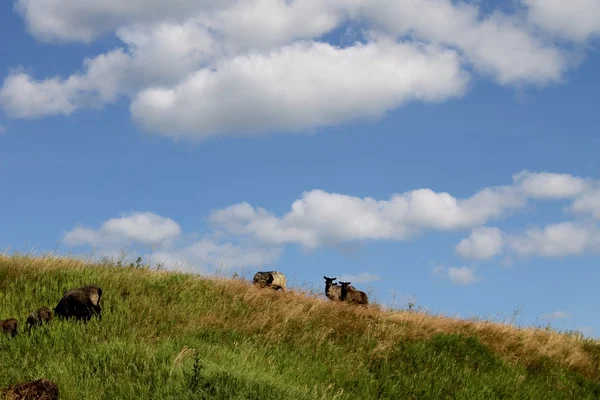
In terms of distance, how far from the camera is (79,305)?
13156mm

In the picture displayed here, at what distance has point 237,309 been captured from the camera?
51.5 feet

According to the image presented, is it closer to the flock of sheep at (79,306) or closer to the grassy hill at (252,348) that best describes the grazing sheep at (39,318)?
the flock of sheep at (79,306)

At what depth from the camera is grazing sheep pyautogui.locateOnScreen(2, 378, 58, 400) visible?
8859 mm

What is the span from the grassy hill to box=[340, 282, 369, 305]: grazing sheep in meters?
0.46

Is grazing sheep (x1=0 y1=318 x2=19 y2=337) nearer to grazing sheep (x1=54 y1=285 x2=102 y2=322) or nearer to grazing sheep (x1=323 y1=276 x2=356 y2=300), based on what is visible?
grazing sheep (x1=54 y1=285 x2=102 y2=322)

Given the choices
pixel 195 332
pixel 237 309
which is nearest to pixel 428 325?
pixel 237 309

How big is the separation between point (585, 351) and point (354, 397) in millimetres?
10353

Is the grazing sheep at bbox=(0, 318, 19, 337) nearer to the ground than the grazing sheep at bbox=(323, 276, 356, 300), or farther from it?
nearer to the ground

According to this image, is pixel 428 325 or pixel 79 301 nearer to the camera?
pixel 79 301

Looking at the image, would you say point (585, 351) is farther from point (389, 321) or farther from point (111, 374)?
point (111, 374)

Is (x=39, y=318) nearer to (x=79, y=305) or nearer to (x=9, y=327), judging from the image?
(x=9, y=327)

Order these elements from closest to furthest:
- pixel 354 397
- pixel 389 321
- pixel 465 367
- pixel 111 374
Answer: pixel 111 374
pixel 354 397
pixel 465 367
pixel 389 321

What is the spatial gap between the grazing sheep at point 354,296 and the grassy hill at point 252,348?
464mm

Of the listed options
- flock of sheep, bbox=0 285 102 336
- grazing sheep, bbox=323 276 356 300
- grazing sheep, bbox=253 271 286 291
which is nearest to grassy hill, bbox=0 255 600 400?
flock of sheep, bbox=0 285 102 336
